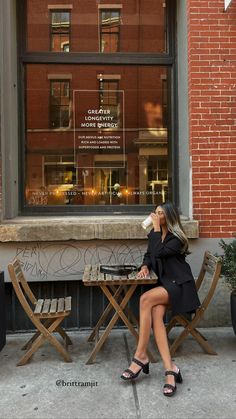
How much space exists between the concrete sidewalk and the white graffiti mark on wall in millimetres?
821

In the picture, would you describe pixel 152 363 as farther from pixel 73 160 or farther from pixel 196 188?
pixel 73 160

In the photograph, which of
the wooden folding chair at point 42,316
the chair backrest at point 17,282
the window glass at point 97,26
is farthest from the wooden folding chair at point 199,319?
the window glass at point 97,26

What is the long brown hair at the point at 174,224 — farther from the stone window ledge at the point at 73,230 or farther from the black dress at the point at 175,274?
the stone window ledge at the point at 73,230

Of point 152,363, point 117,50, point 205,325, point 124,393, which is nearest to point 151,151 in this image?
point 117,50

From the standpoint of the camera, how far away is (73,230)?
4871 millimetres

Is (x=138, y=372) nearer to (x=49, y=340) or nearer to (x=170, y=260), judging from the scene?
(x=49, y=340)

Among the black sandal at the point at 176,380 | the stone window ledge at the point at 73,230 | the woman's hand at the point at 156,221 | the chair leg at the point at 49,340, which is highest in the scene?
the woman's hand at the point at 156,221

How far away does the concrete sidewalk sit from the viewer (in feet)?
10.6

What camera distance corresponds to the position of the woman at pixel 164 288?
367 centimetres

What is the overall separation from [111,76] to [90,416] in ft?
13.3

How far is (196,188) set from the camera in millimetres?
5020

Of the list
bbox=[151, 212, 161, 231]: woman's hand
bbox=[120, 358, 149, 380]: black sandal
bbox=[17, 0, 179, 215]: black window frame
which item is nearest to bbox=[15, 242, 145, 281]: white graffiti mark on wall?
bbox=[17, 0, 179, 215]: black window frame

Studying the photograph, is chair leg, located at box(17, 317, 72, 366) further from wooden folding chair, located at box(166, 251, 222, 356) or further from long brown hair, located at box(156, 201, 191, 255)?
long brown hair, located at box(156, 201, 191, 255)

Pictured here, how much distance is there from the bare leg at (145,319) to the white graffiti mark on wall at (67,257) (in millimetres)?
1174
